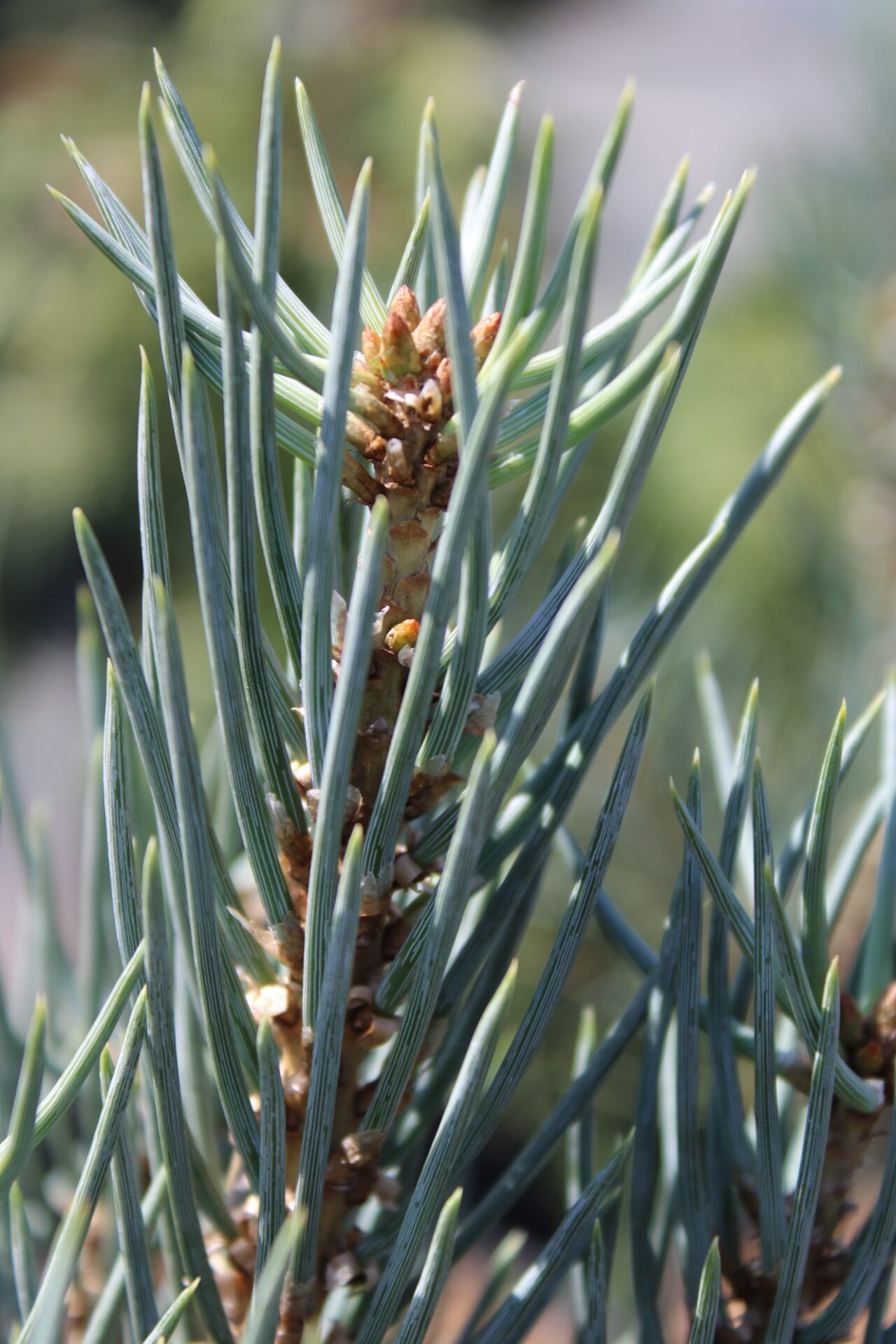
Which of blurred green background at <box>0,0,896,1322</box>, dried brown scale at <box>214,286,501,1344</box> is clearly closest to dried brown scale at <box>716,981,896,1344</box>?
dried brown scale at <box>214,286,501,1344</box>

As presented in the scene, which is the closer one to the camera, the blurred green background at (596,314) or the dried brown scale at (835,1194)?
the dried brown scale at (835,1194)

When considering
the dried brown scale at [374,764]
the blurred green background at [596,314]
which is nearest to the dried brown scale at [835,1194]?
the dried brown scale at [374,764]

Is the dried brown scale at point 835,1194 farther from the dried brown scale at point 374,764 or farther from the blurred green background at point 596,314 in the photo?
the blurred green background at point 596,314

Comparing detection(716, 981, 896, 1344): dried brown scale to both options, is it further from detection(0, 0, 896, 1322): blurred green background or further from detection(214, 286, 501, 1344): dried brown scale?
detection(0, 0, 896, 1322): blurred green background

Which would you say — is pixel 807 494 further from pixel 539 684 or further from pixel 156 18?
pixel 156 18

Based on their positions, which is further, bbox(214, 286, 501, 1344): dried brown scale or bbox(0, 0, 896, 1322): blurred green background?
bbox(0, 0, 896, 1322): blurred green background
